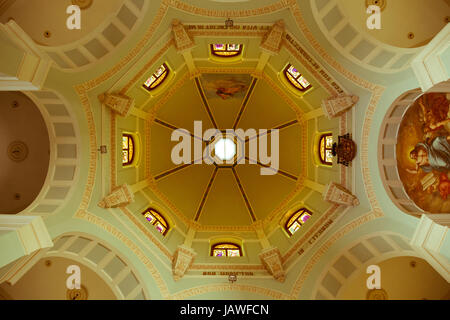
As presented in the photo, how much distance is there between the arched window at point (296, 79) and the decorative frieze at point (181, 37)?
4.47 meters

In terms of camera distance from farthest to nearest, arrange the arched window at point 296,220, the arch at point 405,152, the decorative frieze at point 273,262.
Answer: the arched window at point 296,220 < the decorative frieze at point 273,262 < the arch at point 405,152

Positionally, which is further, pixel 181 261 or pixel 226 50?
pixel 226 50

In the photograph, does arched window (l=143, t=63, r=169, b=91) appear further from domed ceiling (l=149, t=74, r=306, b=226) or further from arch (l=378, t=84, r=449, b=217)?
arch (l=378, t=84, r=449, b=217)

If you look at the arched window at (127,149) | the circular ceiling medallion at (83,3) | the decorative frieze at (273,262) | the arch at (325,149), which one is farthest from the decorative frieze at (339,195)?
the circular ceiling medallion at (83,3)

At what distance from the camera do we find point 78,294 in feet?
42.3

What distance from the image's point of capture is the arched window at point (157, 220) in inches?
586

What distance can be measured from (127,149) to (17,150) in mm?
4102

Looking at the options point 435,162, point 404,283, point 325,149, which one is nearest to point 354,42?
point 435,162

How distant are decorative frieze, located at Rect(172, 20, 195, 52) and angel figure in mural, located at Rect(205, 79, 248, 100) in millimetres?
A: 4599

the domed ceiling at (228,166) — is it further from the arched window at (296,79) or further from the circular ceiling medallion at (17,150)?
the circular ceiling medallion at (17,150)

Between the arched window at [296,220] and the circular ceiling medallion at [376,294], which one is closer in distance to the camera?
the circular ceiling medallion at [376,294]

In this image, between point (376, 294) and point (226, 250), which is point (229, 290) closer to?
point (226, 250)

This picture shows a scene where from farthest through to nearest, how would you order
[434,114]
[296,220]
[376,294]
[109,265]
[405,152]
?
[296,220]
[109,265]
[376,294]
[405,152]
[434,114]
